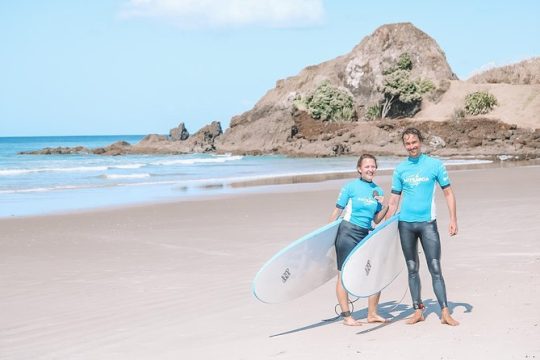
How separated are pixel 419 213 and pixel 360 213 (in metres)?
0.47

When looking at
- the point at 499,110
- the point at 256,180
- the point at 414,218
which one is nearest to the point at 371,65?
the point at 499,110

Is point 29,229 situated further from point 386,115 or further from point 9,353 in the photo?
point 386,115

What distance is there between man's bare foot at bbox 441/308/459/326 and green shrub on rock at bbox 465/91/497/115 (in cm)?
5763

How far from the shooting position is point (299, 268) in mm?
6504

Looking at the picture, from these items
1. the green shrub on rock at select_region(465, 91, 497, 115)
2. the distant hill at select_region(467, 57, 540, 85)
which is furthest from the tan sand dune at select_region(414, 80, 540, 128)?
the distant hill at select_region(467, 57, 540, 85)

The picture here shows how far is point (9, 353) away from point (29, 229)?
8051 millimetres

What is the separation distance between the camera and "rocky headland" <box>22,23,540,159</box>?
5119cm

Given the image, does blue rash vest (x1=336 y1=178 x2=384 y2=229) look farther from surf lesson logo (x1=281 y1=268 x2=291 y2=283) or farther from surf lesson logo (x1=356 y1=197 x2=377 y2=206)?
surf lesson logo (x1=281 y1=268 x2=291 y2=283)

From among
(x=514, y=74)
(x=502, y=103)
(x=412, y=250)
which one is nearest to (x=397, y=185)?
(x=412, y=250)

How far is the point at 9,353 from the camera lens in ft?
19.5

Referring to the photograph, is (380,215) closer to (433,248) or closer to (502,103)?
(433,248)

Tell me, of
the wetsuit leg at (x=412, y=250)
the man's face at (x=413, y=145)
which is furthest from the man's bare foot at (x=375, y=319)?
the man's face at (x=413, y=145)

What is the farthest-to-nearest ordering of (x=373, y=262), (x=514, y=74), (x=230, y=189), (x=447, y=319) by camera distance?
(x=514, y=74) < (x=230, y=189) < (x=373, y=262) < (x=447, y=319)

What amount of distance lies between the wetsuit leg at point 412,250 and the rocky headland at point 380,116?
35.1 m
